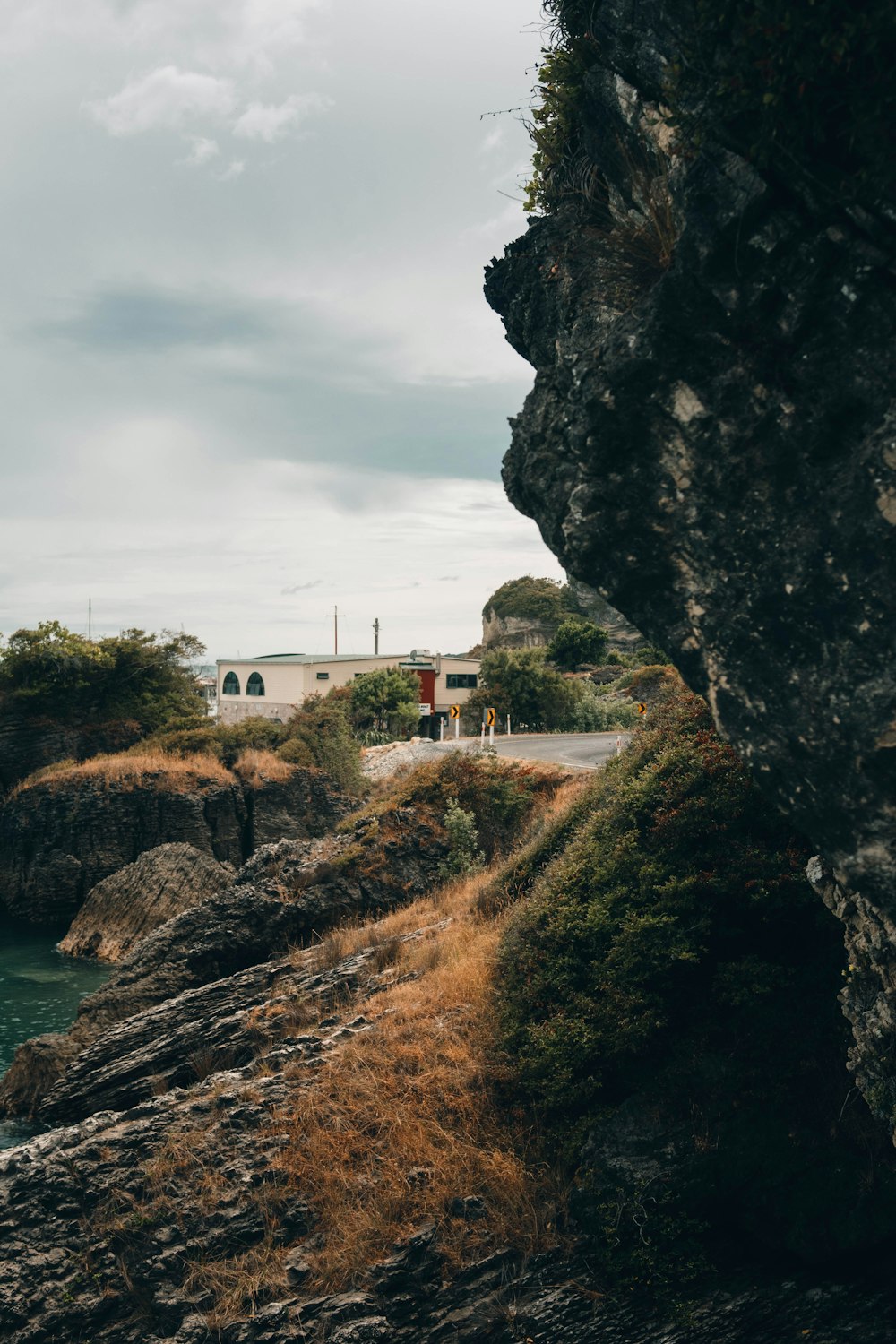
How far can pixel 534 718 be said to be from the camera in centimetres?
5153

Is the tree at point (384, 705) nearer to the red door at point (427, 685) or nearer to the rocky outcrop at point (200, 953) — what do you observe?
the red door at point (427, 685)

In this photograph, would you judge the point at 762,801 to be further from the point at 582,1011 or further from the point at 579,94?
the point at 579,94

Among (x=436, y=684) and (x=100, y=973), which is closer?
(x=100, y=973)

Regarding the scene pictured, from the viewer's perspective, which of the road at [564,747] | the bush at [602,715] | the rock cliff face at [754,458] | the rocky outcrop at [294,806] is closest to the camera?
the rock cliff face at [754,458]

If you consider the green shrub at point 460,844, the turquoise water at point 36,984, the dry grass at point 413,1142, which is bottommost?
the turquoise water at point 36,984

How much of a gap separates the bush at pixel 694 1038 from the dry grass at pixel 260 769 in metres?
24.8

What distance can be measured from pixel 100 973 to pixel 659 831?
745 inches

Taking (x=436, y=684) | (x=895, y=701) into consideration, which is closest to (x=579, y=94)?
(x=895, y=701)

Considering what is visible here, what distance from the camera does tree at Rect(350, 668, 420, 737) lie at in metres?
52.8

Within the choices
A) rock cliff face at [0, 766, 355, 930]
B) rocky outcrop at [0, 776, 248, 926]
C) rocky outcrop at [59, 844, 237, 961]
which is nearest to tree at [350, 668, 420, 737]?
rock cliff face at [0, 766, 355, 930]

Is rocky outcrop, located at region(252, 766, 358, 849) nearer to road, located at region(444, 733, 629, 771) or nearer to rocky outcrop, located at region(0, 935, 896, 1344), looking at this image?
road, located at region(444, 733, 629, 771)

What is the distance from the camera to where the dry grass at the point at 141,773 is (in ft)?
106

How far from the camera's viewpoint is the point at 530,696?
51.6 metres

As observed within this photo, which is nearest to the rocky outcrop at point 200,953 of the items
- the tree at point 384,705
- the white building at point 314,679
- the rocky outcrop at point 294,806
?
the rocky outcrop at point 294,806
